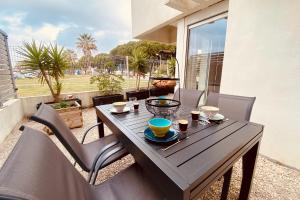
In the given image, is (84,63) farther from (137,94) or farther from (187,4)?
(187,4)

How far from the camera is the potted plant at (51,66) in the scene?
2834mm

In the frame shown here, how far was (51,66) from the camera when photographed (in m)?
3.07

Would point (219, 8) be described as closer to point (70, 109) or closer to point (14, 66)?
point (70, 109)

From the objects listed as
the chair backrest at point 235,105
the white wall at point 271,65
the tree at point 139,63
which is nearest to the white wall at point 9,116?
the tree at point 139,63

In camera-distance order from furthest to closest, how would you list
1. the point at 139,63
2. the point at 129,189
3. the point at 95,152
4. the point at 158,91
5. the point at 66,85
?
1. the point at 158,91
2. the point at 139,63
3. the point at 66,85
4. the point at 95,152
5. the point at 129,189

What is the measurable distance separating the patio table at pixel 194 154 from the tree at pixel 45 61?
260 cm

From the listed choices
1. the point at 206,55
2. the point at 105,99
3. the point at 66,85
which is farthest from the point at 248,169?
the point at 66,85

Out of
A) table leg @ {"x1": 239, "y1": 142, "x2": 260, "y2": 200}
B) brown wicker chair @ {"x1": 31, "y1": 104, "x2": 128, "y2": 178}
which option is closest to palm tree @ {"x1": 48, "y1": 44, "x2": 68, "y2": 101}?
brown wicker chair @ {"x1": 31, "y1": 104, "x2": 128, "y2": 178}

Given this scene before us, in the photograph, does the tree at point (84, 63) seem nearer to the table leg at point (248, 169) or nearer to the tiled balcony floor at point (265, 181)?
the tiled balcony floor at point (265, 181)

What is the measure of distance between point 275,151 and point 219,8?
2633 mm

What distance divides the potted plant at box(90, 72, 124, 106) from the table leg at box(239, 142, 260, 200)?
365 centimetres

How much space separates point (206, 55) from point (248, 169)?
258 centimetres

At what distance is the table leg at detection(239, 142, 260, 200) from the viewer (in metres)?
1.20

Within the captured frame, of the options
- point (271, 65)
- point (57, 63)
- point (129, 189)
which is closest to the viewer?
point (129, 189)
